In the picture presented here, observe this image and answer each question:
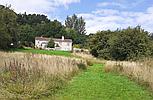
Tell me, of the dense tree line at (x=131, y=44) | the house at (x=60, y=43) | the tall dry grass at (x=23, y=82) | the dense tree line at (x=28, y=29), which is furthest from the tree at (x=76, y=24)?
the tall dry grass at (x=23, y=82)

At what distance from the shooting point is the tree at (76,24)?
188875 millimetres

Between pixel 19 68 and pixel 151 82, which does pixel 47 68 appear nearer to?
pixel 19 68

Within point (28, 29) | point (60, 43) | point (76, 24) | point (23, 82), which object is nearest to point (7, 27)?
point (23, 82)

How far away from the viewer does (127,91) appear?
625 inches

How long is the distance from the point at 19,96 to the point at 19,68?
2.99 m

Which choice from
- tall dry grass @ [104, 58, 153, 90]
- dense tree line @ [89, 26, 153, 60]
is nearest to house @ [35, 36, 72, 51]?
dense tree line @ [89, 26, 153, 60]

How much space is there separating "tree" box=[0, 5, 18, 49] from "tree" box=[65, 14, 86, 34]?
12077cm

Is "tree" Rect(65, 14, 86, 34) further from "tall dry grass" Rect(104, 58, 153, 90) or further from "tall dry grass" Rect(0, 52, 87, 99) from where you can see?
"tall dry grass" Rect(0, 52, 87, 99)

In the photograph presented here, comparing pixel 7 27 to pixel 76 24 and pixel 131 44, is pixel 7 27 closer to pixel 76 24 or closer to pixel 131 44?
pixel 131 44

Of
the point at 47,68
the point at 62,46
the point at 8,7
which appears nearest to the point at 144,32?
the point at 8,7

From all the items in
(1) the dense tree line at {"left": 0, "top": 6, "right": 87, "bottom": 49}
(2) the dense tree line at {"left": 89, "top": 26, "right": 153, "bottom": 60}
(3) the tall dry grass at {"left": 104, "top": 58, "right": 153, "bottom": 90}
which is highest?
(1) the dense tree line at {"left": 0, "top": 6, "right": 87, "bottom": 49}

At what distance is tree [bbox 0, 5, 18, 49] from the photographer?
2306 inches

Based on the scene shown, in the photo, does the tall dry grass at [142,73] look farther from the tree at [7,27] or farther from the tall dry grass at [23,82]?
the tree at [7,27]

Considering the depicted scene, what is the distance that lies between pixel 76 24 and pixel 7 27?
12789 centimetres
